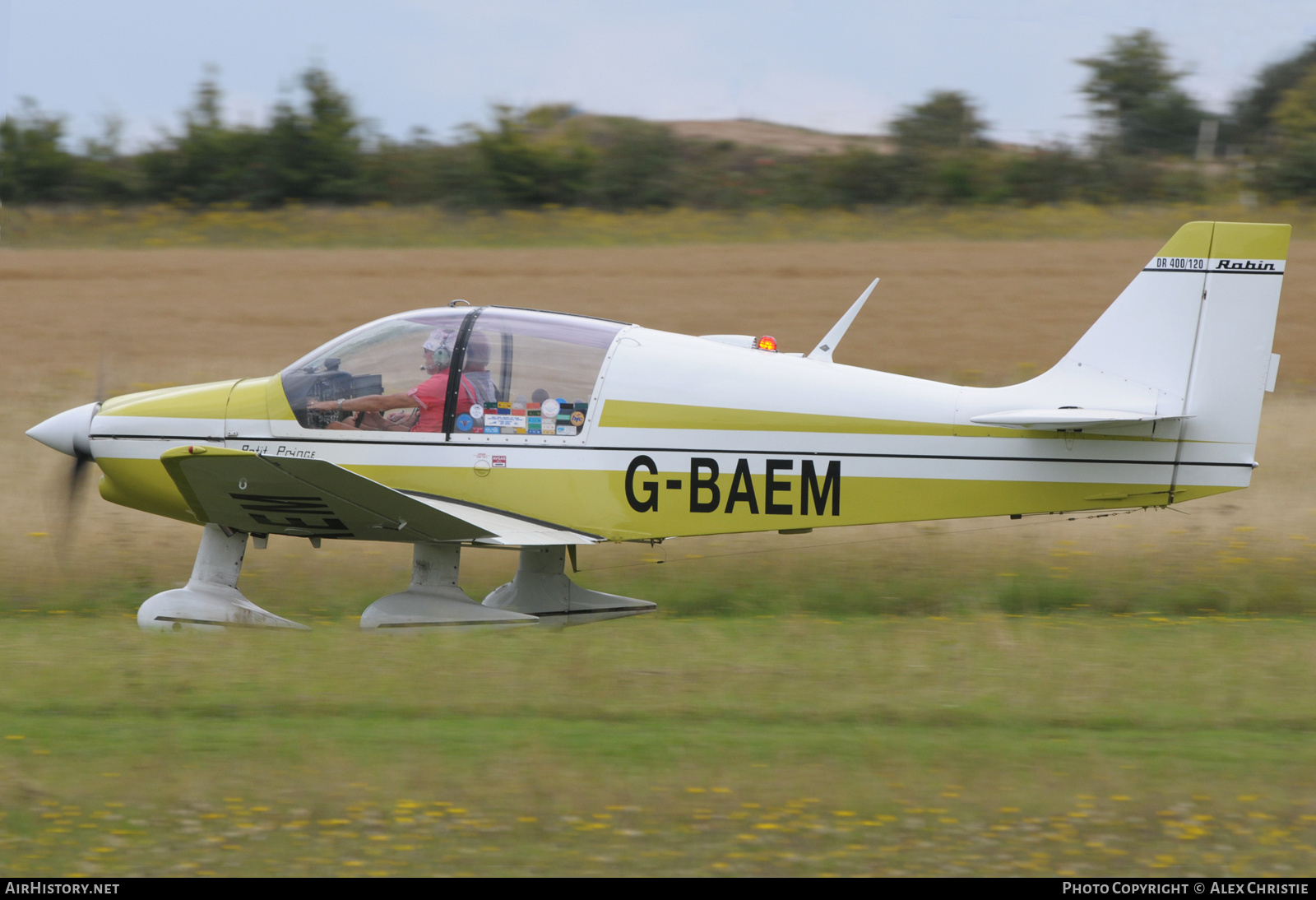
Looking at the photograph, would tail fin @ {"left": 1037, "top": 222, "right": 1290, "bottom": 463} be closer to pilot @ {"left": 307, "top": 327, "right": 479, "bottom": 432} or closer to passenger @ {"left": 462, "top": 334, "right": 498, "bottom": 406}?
passenger @ {"left": 462, "top": 334, "right": 498, "bottom": 406}

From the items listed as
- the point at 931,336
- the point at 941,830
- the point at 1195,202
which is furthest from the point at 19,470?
the point at 1195,202

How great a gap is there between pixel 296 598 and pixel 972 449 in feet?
15.7

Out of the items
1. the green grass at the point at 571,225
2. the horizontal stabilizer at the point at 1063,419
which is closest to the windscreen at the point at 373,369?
the horizontal stabilizer at the point at 1063,419

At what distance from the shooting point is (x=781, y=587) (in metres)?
8.91

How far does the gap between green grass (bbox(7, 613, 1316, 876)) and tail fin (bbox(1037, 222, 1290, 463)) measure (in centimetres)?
137

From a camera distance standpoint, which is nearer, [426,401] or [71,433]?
[426,401]

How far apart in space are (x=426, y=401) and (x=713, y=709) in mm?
2745

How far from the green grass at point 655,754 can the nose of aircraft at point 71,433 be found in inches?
50.4

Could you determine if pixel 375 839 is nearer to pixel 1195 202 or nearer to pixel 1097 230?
pixel 1097 230

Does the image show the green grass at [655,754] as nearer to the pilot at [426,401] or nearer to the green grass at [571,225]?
the pilot at [426,401]

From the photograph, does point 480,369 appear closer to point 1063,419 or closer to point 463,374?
point 463,374

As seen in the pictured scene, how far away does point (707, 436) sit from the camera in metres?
7.21

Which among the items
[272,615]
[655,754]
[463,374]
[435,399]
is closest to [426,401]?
[435,399]

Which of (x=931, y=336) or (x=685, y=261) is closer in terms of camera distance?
(x=931, y=336)
